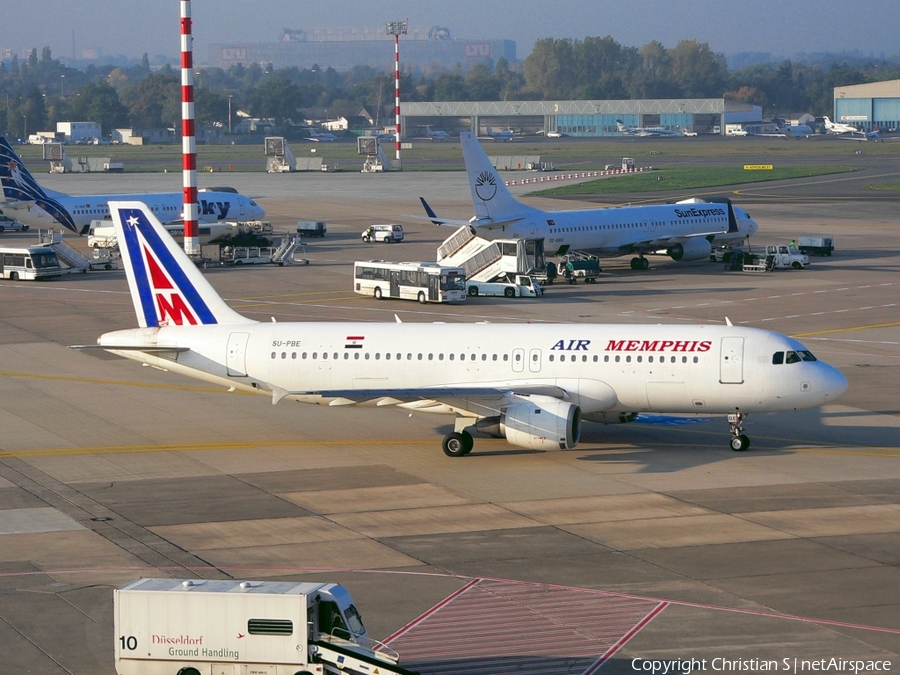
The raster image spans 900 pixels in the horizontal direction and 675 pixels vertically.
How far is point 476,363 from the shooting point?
43.3 meters

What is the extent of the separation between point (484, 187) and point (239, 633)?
67837 millimetres

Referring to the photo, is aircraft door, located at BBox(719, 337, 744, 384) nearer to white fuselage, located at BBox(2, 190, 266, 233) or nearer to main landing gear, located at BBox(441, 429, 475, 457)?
main landing gear, located at BBox(441, 429, 475, 457)

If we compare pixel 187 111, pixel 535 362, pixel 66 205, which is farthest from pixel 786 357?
pixel 66 205

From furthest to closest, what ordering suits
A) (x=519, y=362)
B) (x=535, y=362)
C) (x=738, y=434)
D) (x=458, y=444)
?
(x=738, y=434), (x=519, y=362), (x=535, y=362), (x=458, y=444)

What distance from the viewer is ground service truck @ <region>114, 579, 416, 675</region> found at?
22.4 meters

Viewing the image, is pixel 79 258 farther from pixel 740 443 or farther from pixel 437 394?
pixel 740 443

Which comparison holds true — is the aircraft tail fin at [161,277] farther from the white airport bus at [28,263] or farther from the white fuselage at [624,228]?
the white airport bus at [28,263]

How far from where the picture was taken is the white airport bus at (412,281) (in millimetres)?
77188

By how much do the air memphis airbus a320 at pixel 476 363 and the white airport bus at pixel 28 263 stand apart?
153ft

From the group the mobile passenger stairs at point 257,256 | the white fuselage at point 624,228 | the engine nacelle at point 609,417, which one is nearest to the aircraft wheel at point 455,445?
the engine nacelle at point 609,417

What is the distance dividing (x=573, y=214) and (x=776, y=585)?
64.3 meters

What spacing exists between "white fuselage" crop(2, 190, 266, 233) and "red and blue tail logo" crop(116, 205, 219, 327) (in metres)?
64.0

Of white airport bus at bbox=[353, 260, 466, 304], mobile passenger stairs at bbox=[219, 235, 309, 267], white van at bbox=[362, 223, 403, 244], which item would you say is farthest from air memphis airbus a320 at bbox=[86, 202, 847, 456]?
white van at bbox=[362, 223, 403, 244]

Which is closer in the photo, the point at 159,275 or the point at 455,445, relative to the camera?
the point at 455,445
